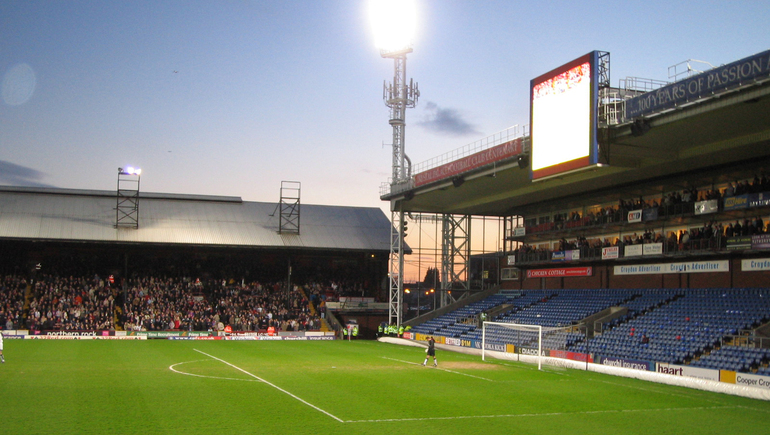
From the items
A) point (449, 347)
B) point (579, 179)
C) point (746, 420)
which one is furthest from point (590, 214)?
point (746, 420)

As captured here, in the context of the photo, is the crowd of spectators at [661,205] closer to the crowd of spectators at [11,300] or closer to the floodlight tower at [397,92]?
the floodlight tower at [397,92]

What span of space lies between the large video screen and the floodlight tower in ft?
58.3

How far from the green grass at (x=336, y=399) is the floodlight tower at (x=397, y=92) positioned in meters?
20.0

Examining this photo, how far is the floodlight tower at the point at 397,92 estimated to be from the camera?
49531 mm

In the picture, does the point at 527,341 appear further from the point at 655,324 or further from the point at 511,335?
the point at 655,324

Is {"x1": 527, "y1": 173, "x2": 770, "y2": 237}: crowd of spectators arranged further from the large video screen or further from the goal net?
the large video screen

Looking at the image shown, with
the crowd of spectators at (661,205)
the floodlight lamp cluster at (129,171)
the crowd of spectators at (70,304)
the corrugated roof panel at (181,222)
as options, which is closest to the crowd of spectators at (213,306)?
the crowd of spectators at (70,304)

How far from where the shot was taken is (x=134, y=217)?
59.4 metres

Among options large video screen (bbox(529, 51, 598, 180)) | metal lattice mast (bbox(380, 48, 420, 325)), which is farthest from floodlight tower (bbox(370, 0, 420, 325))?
large video screen (bbox(529, 51, 598, 180))

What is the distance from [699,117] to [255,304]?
39622mm

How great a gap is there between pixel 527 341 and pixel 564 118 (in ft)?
48.1

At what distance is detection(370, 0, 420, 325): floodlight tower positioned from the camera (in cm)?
4953

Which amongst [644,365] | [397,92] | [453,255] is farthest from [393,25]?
[644,365]

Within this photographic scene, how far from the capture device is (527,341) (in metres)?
39.8
